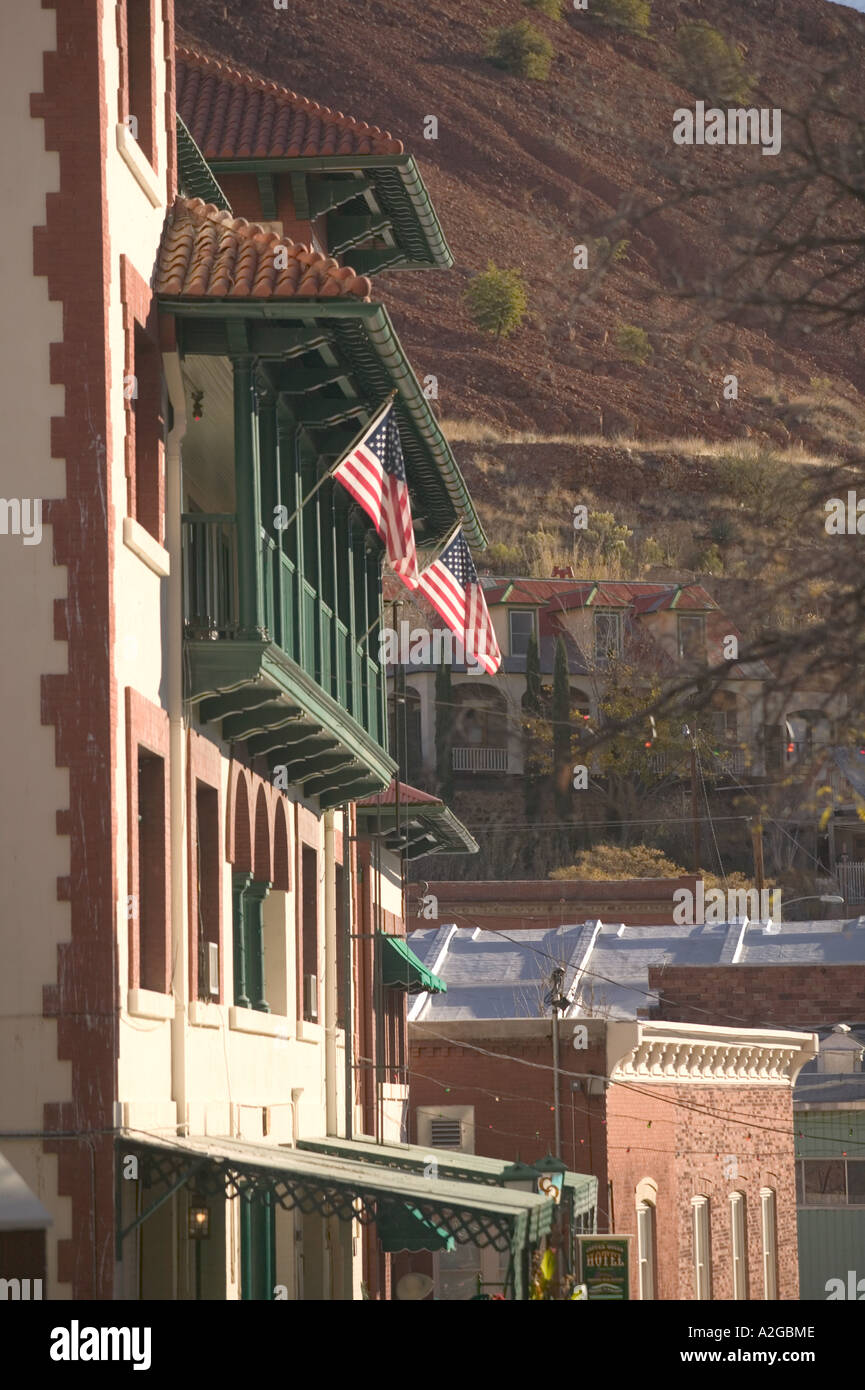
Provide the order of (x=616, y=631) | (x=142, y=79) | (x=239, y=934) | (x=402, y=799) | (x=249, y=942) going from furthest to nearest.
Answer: (x=616, y=631) → (x=402, y=799) → (x=249, y=942) → (x=239, y=934) → (x=142, y=79)

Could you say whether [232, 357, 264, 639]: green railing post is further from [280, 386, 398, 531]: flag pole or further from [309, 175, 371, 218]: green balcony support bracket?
[309, 175, 371, 218]: green balcony support bracket

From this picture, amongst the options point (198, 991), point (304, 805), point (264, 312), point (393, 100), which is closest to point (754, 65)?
point (264, 312)

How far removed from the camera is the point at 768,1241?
38.0m

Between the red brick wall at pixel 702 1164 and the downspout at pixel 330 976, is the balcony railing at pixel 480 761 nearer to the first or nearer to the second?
the red brick wall at pixel 702 1164

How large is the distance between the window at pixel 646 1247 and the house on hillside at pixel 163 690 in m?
12.1

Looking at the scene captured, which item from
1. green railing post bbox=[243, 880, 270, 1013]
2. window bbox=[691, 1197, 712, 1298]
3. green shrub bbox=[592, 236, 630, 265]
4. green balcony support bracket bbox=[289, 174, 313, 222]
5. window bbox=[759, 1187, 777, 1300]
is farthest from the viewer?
window bbox=[759, 1187, 777, 1300]

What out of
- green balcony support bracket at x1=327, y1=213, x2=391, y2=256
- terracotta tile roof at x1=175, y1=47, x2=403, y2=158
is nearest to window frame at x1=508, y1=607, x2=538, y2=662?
green balcony support bracket at x1=327, y1=213, x2=391, y2=256

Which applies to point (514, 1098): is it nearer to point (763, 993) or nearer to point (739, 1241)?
point (739, 1241)

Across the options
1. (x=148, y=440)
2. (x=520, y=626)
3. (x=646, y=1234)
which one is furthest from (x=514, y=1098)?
(x=520, y=626)

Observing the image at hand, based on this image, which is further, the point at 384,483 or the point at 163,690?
the point at 384,483

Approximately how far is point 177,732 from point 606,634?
7761cm

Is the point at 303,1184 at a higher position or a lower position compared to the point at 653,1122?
higher

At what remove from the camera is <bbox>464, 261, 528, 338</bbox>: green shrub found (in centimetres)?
15175

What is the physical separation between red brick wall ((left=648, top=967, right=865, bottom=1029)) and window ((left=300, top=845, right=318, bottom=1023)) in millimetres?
20428
